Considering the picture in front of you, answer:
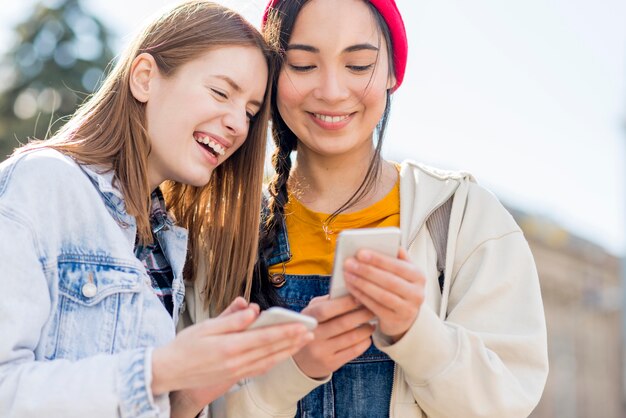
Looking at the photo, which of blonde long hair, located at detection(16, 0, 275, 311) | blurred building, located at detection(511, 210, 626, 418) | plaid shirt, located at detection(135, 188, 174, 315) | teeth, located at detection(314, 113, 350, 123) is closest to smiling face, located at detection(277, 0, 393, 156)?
teeth, located at detection(314, 113, 350, 123)

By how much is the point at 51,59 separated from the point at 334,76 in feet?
48.0

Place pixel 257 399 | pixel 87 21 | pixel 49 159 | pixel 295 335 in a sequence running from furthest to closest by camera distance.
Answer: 1. pixel 87 21
2. pixel 257 399
3. pixel 49 159
4. pixel 295 335

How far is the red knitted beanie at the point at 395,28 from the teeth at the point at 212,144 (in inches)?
21.0

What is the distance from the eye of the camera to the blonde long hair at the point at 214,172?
111 inches

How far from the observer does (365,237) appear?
2.18m

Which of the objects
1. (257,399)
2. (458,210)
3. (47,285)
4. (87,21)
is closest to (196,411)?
(257,399)

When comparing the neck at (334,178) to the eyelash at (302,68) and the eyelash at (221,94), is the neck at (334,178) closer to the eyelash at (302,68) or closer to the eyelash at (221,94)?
the eyelash at (302,68)

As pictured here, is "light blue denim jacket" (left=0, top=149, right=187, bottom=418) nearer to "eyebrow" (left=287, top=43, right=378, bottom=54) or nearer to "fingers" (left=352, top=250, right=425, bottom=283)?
"fingers" (left=352, top=250, right=425, bottom=283)

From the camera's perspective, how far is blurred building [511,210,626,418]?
2909 centimetres

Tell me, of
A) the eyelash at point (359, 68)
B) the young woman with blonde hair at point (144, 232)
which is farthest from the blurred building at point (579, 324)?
the young woman with blonde hair at point (144, 232)

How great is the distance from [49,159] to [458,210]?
130cm

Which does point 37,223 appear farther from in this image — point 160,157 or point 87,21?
point 87,21

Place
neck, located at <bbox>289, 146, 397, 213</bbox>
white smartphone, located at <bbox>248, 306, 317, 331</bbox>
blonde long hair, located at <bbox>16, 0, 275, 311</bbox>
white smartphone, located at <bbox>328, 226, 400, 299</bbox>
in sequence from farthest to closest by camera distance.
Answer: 1. neck, located at <bbox>289, 146, 397, 213</bbox>
2. blonde long hair, located at <bbox>16, 0, 275, 311</bbox>
3. white smartphone, located at <bbox>328, 226, 400, 299</bbox>
4. white smartphone, located at <bbox>248, 306, 317, 331</bbox>

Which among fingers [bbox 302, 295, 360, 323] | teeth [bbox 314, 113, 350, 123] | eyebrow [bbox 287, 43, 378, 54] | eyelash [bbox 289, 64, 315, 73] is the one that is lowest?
fingers [bbox 302, 295, 360, 323]
